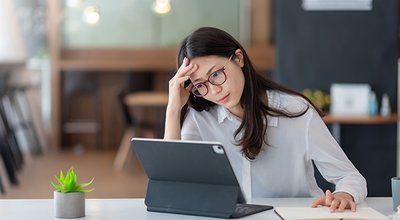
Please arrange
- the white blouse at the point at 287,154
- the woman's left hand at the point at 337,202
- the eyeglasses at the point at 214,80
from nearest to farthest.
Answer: the woman's left hand at the point at 337,202 → the eyeglasses at the point at 214,80 → the white blouse at the point at 287,154

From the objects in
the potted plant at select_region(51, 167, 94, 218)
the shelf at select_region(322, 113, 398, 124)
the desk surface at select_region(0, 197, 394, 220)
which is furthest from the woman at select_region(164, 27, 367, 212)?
the shelf at select_region(322, 113, 398, 124)

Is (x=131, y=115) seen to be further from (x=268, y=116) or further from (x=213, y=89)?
(x=213, y=89)

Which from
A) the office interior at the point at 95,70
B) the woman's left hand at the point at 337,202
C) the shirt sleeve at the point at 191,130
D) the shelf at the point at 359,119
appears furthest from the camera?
the office interior at the point at 95,70

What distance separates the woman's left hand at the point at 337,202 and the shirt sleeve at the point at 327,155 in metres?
0.22

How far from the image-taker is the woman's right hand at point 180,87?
2.83 metres

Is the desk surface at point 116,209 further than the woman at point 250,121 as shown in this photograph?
No

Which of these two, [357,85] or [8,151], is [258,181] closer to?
[357,85]

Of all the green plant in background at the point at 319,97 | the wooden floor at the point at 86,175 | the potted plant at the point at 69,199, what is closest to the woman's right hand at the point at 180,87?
the potted plant at the point at 69,199

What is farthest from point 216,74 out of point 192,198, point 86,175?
point 86,175

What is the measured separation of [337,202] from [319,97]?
3.94 m

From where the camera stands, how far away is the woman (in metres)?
2.84

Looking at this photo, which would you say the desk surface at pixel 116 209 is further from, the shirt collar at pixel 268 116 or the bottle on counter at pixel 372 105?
the bottle on counter at pixel 372 105

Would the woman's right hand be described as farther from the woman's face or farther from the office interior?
the office interior

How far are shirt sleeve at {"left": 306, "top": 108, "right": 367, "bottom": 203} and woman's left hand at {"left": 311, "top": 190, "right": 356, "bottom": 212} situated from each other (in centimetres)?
22
